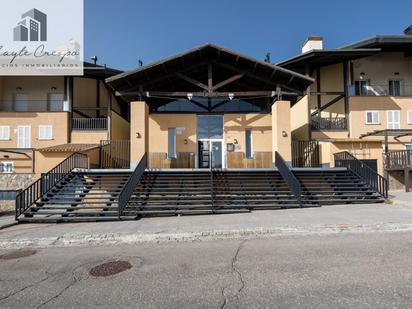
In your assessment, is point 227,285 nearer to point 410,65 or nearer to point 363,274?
point 363,274

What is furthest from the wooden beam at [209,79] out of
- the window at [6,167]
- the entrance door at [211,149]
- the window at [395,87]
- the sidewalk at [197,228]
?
the window at [395,87]

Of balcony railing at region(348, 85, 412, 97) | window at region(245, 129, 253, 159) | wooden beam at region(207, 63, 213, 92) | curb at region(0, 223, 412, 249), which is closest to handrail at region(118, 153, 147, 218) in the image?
curb at region(0, 223, 412, 249)

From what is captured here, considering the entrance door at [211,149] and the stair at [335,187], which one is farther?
the entrance door at [211,149]

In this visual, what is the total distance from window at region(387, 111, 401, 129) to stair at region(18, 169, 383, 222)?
9.90 metres

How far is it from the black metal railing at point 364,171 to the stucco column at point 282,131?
2789 millimetres

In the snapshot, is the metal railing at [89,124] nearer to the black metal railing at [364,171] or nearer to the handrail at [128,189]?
the handrail at [128,189]

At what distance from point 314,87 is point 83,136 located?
713 inches

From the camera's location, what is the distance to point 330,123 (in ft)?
66.8

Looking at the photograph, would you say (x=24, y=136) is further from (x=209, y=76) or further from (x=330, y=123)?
(x=330, y=123)

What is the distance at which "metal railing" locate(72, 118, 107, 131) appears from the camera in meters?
20.0

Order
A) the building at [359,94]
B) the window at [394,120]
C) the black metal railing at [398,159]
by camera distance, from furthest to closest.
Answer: the window at [394,120] → the building at [359,94] → the black metal railing at [398,159]

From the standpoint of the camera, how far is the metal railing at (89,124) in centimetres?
1997

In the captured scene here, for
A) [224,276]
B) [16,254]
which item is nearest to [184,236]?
[224,276]

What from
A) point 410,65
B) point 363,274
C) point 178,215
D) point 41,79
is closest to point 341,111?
point 410,65
